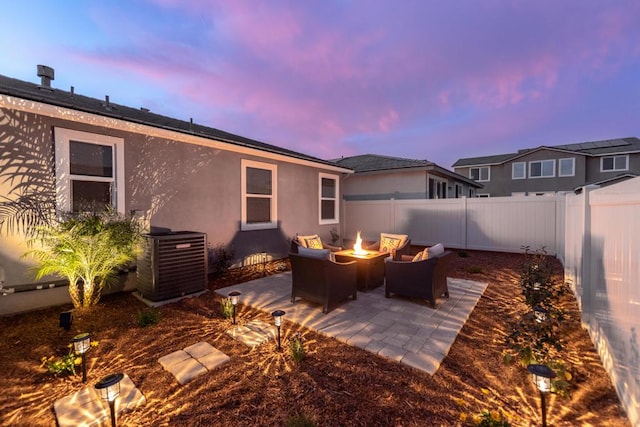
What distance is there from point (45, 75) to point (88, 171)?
3.64 metres

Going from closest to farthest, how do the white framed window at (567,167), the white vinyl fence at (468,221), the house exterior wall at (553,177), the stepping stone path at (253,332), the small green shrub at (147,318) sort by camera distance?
the stepping stone path at (253,332) → the small green shrub at (147,318) → the white vinyl fence at (468,221) → the house exterior wall at (553,177) → the white framed window at (567,167)

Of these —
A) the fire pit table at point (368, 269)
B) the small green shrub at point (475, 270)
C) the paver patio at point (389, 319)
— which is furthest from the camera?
the small green shrub at point (475, 270)

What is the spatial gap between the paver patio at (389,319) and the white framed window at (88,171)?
112 inches

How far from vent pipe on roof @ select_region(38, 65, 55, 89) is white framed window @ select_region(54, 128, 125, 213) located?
3.11 meters

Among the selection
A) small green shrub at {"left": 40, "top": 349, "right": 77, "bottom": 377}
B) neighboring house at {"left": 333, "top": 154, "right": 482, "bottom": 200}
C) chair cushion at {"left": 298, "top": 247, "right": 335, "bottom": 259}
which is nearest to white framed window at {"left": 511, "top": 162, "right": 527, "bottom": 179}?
neighboring house at {"left": 333, "top": 154, "right": 482, "bottom": 200}

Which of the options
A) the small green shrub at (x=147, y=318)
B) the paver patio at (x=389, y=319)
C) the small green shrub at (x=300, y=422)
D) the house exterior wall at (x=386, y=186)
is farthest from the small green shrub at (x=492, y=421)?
the house exterior wall at (x=386, y=186)

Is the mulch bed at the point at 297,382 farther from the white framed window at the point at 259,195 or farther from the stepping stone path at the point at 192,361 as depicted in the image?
the white framed window at the point at 259,195

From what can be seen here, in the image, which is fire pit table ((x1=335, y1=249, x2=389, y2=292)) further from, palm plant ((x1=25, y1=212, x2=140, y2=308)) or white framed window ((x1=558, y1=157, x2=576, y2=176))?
white framed window ((x1=558, y1=157, x2=576, y2=176))

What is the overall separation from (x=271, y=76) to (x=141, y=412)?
977 centimetres

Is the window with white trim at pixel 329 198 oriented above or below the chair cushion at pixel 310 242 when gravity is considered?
above

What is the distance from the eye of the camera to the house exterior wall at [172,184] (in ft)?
12.4

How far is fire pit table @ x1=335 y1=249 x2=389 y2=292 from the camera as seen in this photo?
4836 millimetres

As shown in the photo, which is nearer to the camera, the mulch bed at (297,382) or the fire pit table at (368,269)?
the mulch bed at (297,382)

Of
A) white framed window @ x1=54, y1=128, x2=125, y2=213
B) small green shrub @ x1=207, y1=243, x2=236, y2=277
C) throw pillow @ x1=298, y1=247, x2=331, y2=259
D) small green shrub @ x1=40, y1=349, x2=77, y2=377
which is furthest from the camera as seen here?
small green shrub @ x1=207, y1=243, x2=236, y2=277
